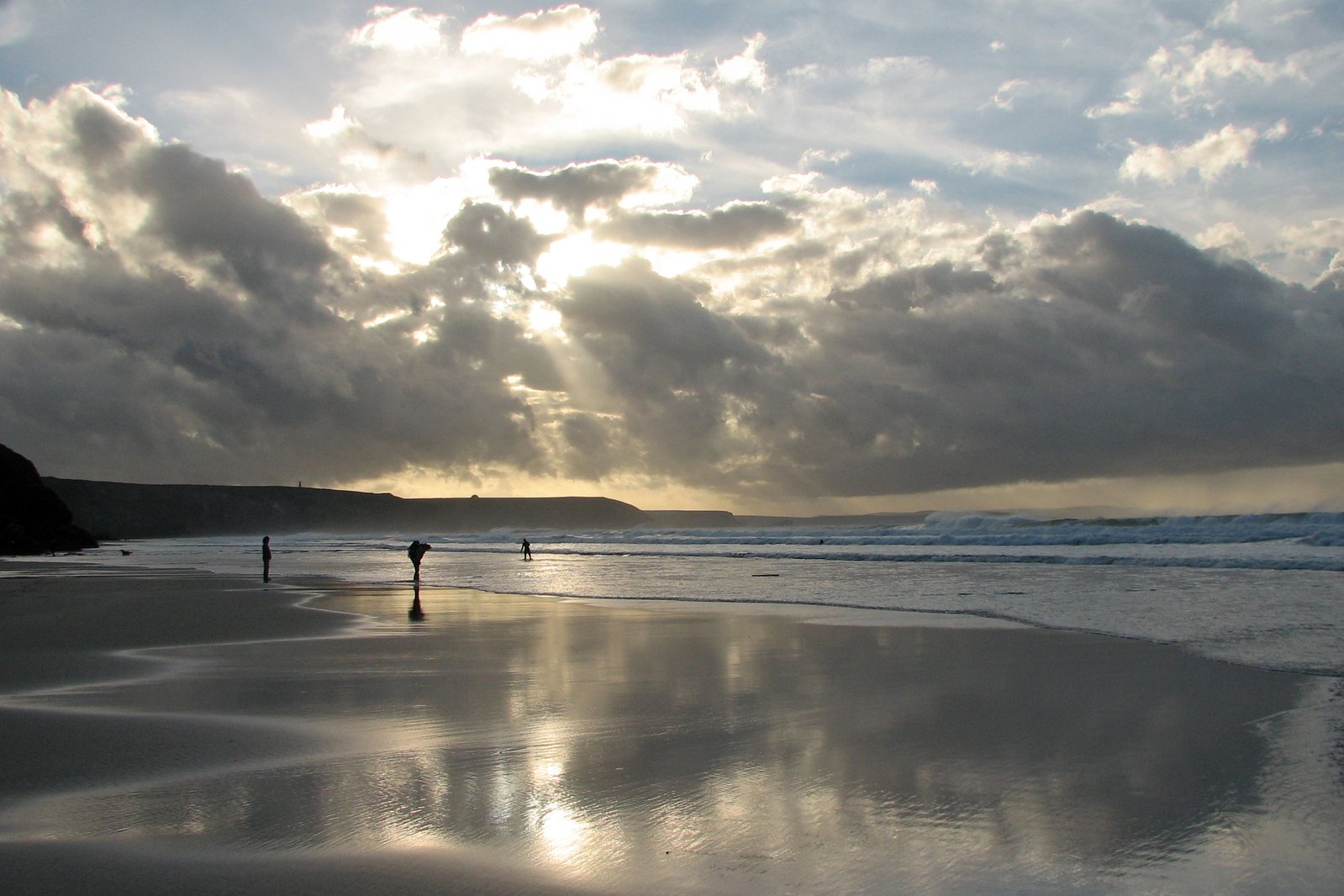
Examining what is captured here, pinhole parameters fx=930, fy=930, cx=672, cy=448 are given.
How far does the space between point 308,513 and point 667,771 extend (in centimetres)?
17155

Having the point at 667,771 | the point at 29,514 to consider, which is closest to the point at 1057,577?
the point at 667,771

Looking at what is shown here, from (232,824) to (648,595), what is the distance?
657 inches

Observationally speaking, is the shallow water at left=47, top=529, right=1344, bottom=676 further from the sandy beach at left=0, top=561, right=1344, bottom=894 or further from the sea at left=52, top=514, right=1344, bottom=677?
the sandy beach at left=0, top=561, right=1344, bottom=894

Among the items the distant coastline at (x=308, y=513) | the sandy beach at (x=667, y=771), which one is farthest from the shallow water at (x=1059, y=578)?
the distant coastline at (x=308, y=513)

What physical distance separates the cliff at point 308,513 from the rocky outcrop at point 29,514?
87.3m

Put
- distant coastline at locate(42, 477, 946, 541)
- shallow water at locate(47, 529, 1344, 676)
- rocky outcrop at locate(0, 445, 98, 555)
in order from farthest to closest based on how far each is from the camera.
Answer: distant coastline at locate(42, 477, 946, 541), rocky outcrop at locate(0, 445, 98, 555), shallow water at locate(47, 529, 1344, 676)

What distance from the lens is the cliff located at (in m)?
152

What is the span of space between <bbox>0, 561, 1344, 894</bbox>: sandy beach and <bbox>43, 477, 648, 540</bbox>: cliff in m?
142

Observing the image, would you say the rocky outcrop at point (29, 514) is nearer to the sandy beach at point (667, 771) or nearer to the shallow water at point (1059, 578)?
the shallow water at point (1059, 578)

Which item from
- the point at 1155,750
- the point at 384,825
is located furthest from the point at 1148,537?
the point at 384,825

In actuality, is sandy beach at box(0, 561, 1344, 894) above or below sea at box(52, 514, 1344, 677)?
above

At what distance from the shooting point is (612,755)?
6.38 meters

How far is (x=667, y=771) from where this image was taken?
5.98 m

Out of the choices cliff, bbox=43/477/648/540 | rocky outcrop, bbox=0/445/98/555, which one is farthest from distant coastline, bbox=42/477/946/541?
rocky outcrop, bbox=0/445/98/555
